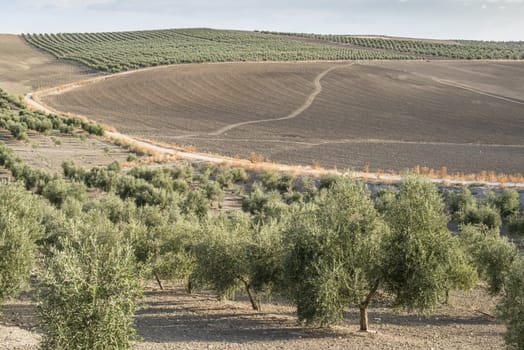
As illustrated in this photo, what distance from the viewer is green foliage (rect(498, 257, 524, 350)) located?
18.0 meters

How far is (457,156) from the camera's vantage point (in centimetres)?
6512

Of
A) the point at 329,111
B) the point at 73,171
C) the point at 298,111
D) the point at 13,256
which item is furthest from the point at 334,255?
the point at 329,111

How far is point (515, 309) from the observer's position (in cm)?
1831

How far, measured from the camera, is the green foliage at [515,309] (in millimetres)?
18047

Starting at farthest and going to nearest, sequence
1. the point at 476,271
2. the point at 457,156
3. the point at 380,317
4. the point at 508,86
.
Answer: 1. the point at 508,86
2. the point at 457,156
3. the point at 476,271
4. the point at 380,317

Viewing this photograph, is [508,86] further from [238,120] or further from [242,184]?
[242,184]

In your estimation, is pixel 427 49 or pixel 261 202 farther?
pixel 427 49

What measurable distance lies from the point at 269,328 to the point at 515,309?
9386 millimetres

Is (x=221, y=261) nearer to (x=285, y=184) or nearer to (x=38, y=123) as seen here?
(x=285, y=184)

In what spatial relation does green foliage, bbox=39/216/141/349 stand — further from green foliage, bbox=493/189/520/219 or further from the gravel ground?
green foliage, bbox=493/189/520/219

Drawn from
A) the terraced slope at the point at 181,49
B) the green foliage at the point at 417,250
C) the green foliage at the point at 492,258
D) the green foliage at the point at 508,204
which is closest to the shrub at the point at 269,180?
the green foliage at the point at 508,204

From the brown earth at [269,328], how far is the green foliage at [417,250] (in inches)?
68.1

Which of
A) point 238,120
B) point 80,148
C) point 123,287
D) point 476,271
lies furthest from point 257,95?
point 123,287

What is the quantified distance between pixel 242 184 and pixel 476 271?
95.6ft
